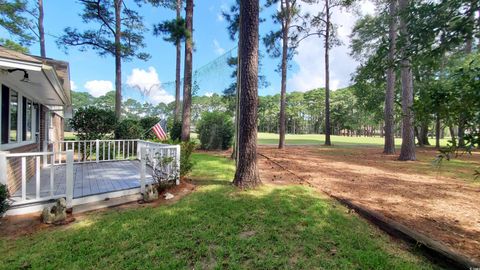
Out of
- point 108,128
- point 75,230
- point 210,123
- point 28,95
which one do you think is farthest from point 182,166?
point 210,123

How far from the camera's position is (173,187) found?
5230 millimetres

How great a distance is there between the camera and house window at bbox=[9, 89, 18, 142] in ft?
15.4

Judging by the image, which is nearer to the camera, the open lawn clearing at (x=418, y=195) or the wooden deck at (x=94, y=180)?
the open lawn clearing at (x=418, y=195)

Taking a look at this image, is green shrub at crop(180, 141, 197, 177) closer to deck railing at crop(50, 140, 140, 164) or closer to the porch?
the porch

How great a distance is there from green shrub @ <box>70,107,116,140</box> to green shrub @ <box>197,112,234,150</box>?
208 inches

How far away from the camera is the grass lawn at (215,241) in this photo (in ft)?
8.06

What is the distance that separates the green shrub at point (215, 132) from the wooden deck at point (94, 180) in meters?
7.13

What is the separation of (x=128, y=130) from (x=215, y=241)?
9999mm

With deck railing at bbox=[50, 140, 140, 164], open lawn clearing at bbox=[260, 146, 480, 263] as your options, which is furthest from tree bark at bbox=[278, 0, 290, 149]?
deck railing at bbox=[50, 140, 140, 164]

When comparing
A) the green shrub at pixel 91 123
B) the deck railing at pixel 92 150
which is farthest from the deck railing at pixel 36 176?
the green shrub at pixel 91 123

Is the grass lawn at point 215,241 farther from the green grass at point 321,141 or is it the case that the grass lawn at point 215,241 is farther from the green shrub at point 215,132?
the green grass at point 321,141

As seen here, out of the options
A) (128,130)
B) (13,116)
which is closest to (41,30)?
(128,130)

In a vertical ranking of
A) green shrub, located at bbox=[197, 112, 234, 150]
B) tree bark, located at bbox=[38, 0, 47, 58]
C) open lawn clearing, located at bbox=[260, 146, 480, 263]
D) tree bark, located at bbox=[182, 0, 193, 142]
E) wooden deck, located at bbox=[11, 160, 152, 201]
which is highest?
tree bark, located at bbox=[38, 0, 47, 58]

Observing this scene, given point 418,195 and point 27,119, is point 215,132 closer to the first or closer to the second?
point 27,119
